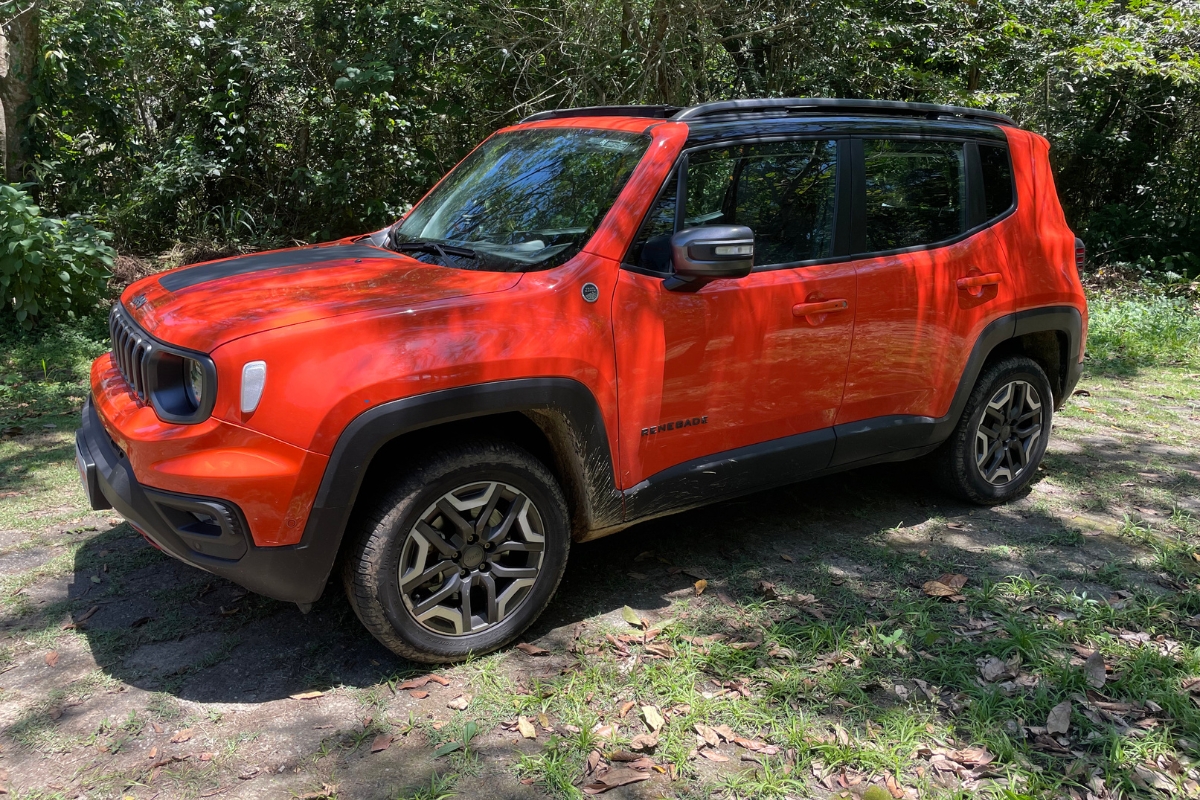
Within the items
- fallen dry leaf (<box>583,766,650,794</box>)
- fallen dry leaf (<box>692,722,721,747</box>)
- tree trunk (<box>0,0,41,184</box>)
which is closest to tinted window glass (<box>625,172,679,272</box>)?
fallen dry leaf (<box>692,722,721,747</box>)

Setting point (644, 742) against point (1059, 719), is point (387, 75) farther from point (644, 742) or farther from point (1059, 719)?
point (1059, 719)

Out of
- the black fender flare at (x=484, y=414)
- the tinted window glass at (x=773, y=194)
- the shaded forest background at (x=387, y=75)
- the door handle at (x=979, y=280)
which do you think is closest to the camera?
the black fender flare at (x=484, y=414)

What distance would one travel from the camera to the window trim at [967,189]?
3.98 meters

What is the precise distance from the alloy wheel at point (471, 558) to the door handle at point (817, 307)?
1.34 meters

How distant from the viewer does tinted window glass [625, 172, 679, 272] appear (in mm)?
3424

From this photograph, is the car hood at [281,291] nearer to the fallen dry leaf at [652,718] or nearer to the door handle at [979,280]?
the fallen dry leaf at [652,718]

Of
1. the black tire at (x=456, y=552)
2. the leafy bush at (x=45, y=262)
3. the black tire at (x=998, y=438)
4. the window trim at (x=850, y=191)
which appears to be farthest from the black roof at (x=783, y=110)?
the leafy bush at (x=45, y=262)

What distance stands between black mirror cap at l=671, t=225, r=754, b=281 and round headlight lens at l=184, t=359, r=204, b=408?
1.60 metres

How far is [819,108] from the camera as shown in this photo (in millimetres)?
3961

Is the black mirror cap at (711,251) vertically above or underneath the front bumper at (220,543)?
above

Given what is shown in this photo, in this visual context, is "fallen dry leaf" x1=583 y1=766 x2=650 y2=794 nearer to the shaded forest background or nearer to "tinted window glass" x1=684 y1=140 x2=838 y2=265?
"tinted window glass" x1=684 y1=140 x2=838 y2=265

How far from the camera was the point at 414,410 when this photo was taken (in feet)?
9.50

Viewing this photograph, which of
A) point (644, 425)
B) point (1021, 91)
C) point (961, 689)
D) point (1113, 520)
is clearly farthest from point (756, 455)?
point (1021, 91)

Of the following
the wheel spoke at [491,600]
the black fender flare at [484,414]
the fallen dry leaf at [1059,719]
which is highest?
the black fender flare at [484,414]
